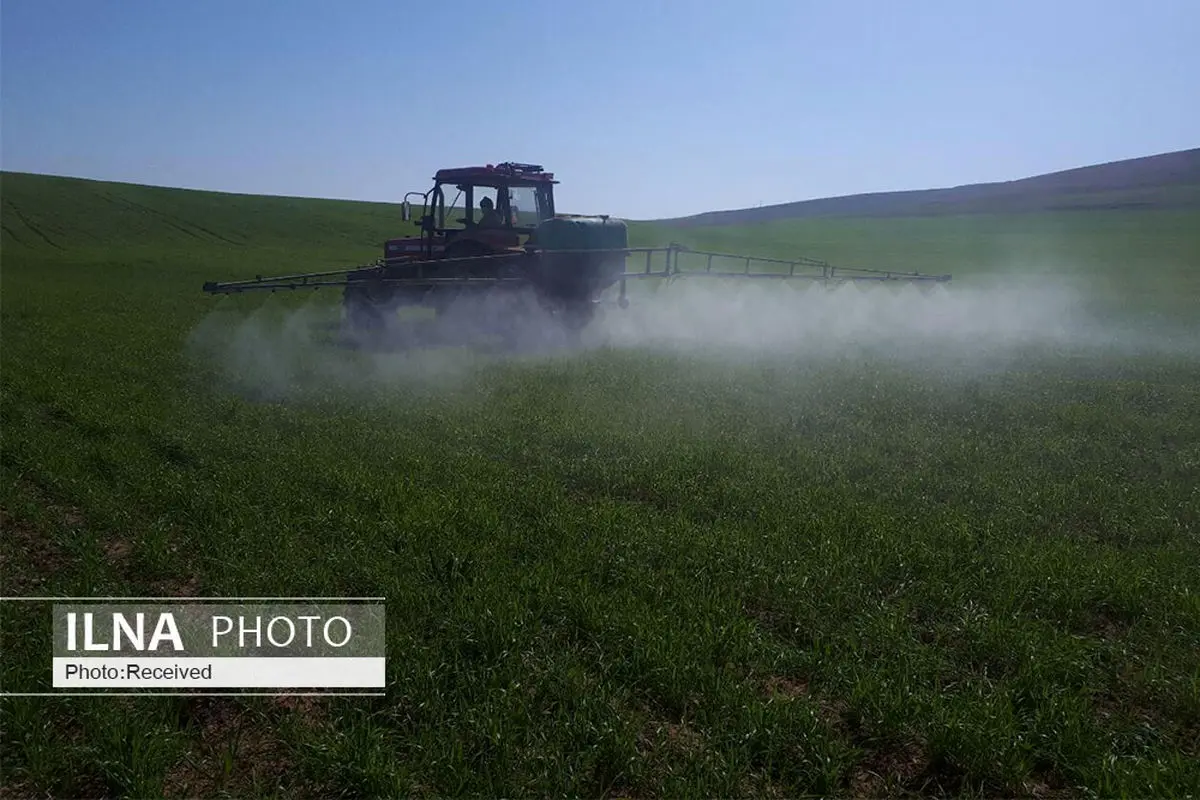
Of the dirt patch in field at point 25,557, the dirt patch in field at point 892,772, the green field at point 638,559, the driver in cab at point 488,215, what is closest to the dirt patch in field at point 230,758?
the green field at point 638,559

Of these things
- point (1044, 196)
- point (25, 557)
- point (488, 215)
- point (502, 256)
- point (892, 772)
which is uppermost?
point (1044, 196)

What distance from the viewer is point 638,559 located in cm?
515

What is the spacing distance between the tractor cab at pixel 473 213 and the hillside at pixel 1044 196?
71010 millimetres

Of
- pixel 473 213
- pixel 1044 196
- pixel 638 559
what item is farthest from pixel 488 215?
pixel 1044 196

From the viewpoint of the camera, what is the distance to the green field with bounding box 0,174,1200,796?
132 inches

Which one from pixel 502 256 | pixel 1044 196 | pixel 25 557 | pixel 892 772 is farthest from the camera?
pixel 1044 196

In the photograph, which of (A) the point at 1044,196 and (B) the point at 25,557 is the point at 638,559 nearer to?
(B) the point at 25,557

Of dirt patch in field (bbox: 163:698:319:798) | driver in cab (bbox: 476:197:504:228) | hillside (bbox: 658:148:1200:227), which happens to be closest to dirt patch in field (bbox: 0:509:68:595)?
Result: dirt patch in field (bbox: 163:698:319:798)

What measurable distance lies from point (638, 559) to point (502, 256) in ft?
31.3

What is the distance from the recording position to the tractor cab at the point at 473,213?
15.0 m

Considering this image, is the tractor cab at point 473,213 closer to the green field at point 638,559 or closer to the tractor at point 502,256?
the tractor at point 502,256

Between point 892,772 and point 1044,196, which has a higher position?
point 1044,196

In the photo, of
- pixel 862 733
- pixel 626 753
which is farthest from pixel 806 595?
pixel 626 753

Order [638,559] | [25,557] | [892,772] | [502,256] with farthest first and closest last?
[502,256]
[25,557]
[638,559]
[892,772]
